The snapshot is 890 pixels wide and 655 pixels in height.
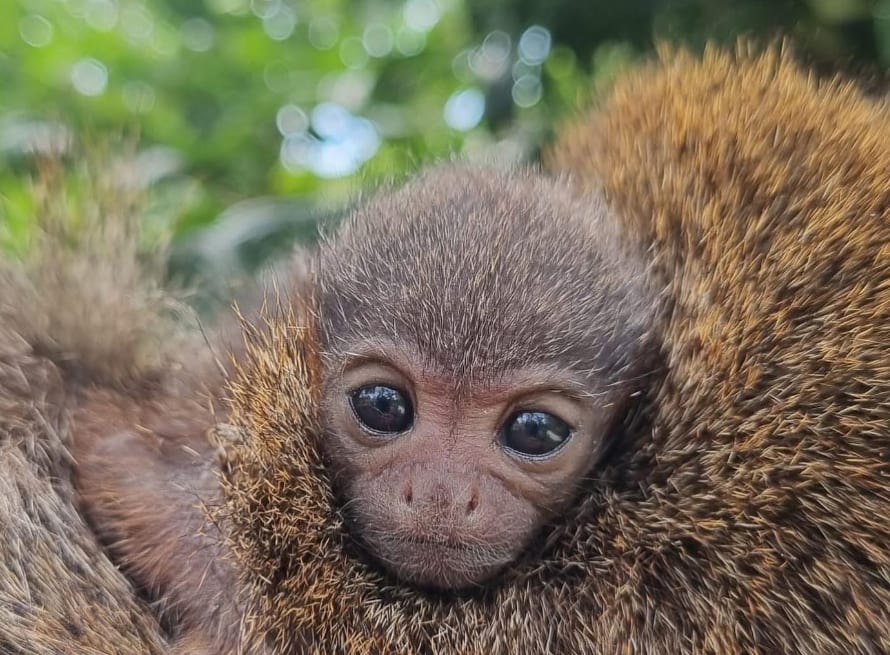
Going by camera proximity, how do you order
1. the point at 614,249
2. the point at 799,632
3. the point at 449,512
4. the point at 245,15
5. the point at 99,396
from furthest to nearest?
the point at 245,15 → the point at 99,396 → the point at 614,249 → the point at 449,512 → the point at 799,632

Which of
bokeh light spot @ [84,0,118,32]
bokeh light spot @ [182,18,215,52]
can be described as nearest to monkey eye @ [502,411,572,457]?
bokeh light spot @ [182,18,215,52]

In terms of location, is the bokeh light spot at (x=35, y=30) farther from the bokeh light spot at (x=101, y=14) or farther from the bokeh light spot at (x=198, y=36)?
the bokeh light spot at (x=198, y=36)

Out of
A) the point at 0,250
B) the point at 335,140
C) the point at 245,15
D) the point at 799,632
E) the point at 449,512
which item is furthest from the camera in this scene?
the point at 245,15

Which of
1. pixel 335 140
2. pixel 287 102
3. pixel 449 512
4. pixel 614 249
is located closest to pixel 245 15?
pixel 287 102

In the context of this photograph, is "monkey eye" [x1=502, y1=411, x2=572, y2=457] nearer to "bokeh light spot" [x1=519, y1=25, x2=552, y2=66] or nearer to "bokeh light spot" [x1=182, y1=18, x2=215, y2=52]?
"bokeh light spot" [x1=519, y1=25, x2=552, y2=66]

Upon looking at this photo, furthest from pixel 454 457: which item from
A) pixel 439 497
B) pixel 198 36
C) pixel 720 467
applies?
pixel 198 36

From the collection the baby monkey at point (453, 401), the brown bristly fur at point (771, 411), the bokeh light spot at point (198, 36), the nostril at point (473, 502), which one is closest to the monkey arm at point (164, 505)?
the baby monkey at point (453, 401)

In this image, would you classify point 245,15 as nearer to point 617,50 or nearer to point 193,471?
point 617,50
